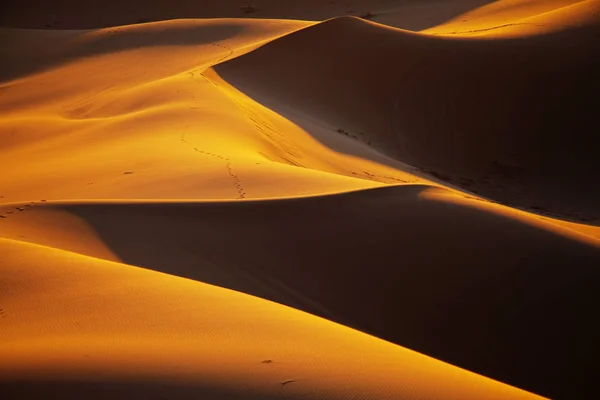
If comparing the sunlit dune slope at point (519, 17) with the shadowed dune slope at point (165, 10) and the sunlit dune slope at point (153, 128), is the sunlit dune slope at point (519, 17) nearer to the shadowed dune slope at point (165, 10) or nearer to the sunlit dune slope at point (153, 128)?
the shadowed dune slope at point (165, 10)

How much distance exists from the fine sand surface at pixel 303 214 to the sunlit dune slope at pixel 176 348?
1 centimetres

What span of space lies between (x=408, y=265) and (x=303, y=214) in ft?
2.61

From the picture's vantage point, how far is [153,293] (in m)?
3.15

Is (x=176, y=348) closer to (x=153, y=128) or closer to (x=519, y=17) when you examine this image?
(x=153, y=128)

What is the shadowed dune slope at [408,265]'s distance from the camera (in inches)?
159

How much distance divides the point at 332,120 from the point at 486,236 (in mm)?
5449

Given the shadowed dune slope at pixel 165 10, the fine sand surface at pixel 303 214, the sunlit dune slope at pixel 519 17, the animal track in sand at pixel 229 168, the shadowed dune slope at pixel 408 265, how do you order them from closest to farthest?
the fine sand surface at pixel 303 214 → the shadowed dune slope at pixel 408 265 → the animal track in sand at pixel 229 168 → the sunlit dune slope at pixel 519 17 → the shadowed dune slope at pixel 165 10

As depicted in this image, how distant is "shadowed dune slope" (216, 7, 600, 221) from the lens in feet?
31.4

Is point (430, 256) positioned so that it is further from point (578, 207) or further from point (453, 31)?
point (453, 31)

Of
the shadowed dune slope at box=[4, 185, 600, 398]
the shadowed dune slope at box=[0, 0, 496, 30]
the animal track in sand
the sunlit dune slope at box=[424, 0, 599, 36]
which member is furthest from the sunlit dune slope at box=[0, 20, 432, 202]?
the shadowed dune slope at box=[0, 0, 496, 30]

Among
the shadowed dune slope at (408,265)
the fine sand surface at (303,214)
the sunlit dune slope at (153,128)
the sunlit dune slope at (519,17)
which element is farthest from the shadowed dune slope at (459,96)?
the shadowed dune slope at (408,265)

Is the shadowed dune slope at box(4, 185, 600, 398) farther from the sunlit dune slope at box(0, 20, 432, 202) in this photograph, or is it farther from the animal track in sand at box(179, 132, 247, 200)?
the sunlit dune slope at box(0, 20, 432, 202)

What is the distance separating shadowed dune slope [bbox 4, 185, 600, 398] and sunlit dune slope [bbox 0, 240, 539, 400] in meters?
0.78

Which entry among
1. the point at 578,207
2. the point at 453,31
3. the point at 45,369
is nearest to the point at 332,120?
the point at 578,207
